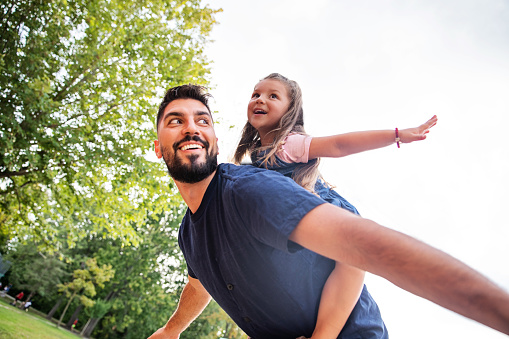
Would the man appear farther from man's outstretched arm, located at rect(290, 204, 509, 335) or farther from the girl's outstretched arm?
the girl's outstretched arm

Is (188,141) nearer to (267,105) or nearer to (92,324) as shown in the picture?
(267,105)

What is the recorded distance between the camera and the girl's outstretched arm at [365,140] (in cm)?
214

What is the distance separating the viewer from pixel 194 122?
6.76ft

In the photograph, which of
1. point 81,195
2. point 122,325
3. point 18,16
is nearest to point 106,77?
point 18,16

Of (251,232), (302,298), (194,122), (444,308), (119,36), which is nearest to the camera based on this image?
(444,308)

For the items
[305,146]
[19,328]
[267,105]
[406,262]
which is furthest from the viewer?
[19,328]

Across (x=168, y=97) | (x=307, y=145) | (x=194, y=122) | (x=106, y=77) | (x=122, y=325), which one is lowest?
(x=122, y=325)

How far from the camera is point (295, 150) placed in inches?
91.2

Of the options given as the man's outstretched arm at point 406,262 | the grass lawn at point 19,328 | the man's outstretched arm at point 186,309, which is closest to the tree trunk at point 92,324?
the grass lawn at point 19,328

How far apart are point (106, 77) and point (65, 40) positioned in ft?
5.18

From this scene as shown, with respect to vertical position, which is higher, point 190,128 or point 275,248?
point 190,128

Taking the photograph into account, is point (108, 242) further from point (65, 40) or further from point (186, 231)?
point (186, 231)

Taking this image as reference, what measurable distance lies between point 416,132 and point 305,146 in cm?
69

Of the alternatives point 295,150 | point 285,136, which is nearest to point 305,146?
point 295,150
